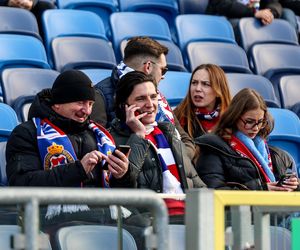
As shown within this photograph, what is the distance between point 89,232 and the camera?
3.39m

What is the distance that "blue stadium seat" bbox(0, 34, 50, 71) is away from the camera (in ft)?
24.5

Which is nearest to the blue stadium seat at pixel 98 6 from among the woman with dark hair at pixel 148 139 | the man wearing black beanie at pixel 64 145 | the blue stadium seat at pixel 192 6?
the blue stadium seat at pixel 192 6

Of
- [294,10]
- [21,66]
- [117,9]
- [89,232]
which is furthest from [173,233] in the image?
[294,10]

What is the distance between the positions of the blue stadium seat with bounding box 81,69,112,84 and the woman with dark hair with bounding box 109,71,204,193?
4.65ft

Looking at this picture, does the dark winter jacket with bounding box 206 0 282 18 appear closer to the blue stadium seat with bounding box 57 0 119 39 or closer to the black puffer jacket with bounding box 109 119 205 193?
the blue stadium seat with bounding box 57 0 119 39

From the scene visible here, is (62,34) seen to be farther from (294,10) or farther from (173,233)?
(173,233)

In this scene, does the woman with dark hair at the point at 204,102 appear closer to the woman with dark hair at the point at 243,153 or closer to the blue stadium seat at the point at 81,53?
the woman with dark hair at the point at 243,153

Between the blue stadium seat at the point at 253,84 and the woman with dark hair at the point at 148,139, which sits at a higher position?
the blue stadium seat at the point at 253,84

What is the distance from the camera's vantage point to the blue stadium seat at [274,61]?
8.73 metres

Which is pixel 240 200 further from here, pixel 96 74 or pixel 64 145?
pixel 96 74

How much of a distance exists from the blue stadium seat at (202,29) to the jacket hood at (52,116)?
3.50m

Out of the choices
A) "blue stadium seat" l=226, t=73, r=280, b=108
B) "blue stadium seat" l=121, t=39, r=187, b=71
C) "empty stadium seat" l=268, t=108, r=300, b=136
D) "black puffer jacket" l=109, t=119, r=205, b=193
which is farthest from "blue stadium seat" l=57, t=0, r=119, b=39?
"black puffer jacket" l=109, t=119, r=205, b=193

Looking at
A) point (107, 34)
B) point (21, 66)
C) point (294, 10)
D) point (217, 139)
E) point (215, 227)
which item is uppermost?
point (294, 10)

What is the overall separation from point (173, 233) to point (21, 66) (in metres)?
4.26
